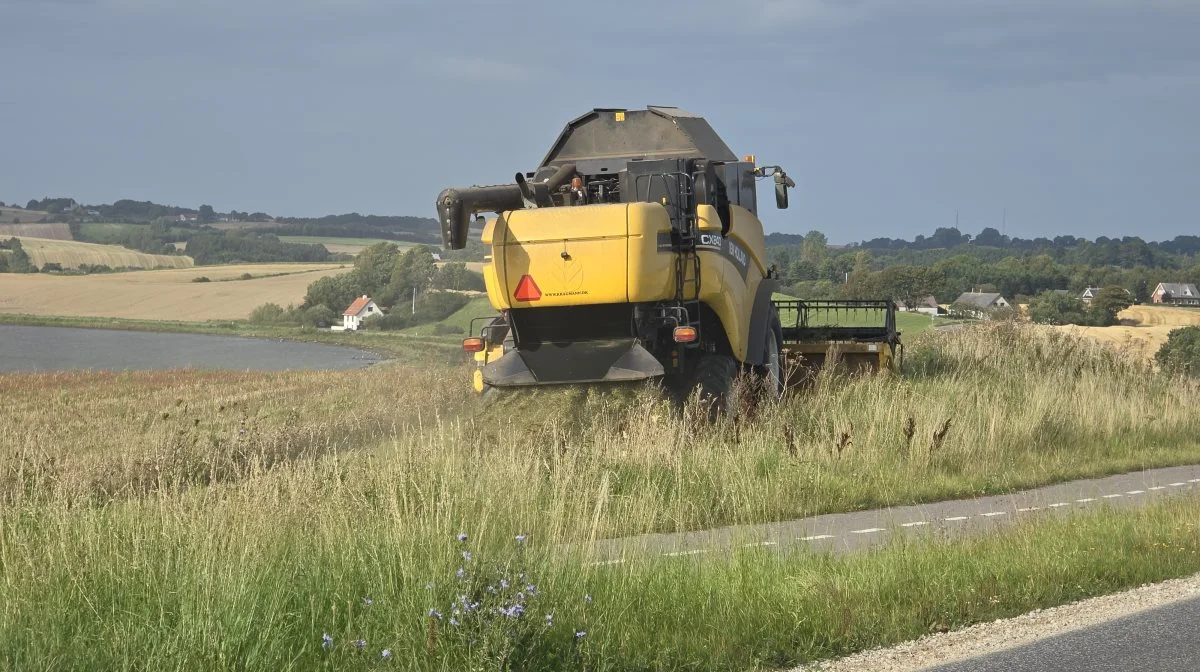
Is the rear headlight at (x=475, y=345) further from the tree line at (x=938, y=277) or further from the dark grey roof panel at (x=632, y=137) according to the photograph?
the tree line at (x=938, y=277)

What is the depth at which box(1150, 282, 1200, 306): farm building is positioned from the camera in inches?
3179

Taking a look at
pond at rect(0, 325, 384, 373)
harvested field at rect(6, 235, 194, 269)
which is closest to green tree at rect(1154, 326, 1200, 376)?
pond at rect(0, 325, 384, 373)

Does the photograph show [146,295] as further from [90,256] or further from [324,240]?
[324,240]

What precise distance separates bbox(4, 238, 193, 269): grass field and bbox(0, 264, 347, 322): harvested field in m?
11.8

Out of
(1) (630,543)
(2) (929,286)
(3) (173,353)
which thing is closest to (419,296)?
(3) (173,353)

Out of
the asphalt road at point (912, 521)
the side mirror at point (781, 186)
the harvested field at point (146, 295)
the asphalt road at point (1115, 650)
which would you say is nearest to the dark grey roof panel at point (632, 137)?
the side mirror at point (781, 186)

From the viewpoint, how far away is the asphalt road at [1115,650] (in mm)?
6734

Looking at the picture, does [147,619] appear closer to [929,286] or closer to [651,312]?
[651,312]

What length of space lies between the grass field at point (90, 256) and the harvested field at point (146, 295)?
38.8 feet

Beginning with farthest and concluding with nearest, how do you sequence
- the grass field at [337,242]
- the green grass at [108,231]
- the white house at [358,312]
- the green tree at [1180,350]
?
the green grass at [108,231]
the grass field at [337,242]
the white house at [358,312]
the green tree at [1180,350]

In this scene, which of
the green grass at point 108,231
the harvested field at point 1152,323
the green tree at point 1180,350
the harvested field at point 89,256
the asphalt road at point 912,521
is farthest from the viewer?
the green grass at point 108,231

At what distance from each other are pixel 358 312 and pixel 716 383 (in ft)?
281

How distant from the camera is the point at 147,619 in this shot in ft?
21.2

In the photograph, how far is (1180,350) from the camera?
38.1m
